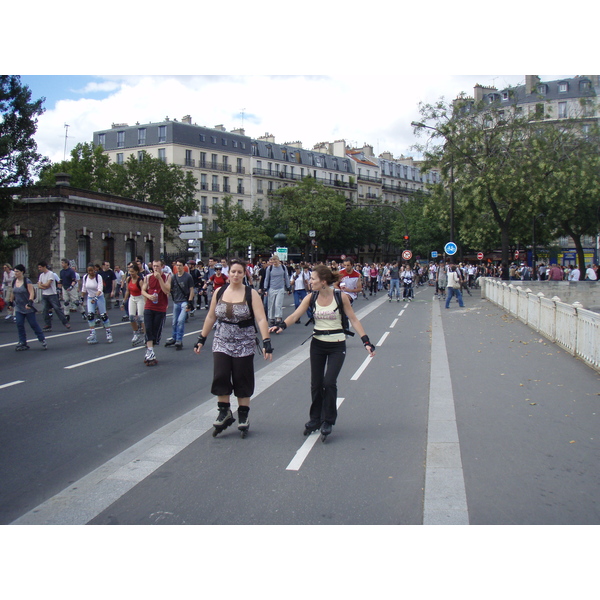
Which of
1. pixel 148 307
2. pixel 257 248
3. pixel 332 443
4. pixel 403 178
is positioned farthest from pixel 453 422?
pixel 403 178

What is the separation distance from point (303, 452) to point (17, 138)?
61.5 ft

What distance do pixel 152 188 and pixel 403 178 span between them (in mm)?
63590

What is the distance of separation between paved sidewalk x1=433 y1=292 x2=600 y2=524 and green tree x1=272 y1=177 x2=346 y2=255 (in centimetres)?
5900

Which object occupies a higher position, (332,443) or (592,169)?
(592,169)

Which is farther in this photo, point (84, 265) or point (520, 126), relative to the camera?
point (84, 265)

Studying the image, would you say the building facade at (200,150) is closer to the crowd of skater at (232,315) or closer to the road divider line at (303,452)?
the crowd of skater at (232,315)

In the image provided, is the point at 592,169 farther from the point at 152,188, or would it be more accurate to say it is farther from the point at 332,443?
the point at 152,188

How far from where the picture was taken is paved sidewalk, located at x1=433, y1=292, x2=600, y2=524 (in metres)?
4.16

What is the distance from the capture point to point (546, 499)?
4.25 metres

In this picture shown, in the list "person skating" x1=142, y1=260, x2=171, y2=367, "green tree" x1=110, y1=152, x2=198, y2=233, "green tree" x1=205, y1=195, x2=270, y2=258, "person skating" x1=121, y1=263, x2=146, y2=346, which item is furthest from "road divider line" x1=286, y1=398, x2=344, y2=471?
"green tree" x1=205, y1=195, x2=270, y2=258

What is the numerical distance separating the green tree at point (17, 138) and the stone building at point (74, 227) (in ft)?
26.9

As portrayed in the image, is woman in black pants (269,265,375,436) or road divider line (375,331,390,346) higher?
woman in black pants (269,265,375,436)

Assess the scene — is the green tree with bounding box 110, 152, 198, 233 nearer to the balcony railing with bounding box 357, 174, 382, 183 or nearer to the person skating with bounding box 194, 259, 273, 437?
the balcony railing with bounding box 357, 174, 382, 183

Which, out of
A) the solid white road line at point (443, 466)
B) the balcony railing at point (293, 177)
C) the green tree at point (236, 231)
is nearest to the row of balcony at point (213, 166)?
the balcony railing at point (293, 177)
